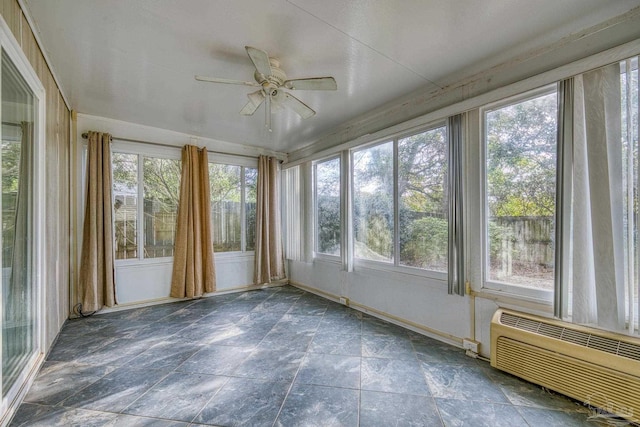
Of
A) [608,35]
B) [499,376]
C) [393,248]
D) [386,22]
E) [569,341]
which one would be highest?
[386,22]

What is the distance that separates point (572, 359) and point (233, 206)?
4.38m

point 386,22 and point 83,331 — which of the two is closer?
point 386,22

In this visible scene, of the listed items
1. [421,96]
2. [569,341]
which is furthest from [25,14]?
[569,341]

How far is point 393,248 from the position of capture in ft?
10.1

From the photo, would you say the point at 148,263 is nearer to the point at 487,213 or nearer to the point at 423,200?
the point at 423,200

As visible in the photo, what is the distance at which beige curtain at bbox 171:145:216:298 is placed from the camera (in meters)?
3.82

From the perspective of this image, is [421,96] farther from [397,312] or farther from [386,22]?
[397,312]

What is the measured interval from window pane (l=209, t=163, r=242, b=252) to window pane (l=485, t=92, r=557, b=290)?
3.71 m

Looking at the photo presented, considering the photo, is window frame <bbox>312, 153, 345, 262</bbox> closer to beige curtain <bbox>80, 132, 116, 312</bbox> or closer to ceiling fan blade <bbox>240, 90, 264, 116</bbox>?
ceiling fan blade <bbox>240, 90, 264, 116</bbox>

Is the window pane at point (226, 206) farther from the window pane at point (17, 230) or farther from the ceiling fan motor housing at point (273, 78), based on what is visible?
the ceiling fan motor housing at point (273, 78)

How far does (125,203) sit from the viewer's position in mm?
3611

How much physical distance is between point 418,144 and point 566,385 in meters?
2.28

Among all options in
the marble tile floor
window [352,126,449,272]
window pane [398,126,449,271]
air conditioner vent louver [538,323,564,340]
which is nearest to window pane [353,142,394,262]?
window [352,126,449,272]

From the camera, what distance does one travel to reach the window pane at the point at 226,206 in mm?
4316
